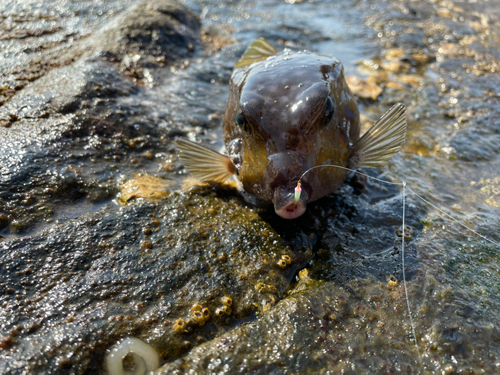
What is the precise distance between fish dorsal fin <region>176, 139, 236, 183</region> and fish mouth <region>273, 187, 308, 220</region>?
0.76 meters

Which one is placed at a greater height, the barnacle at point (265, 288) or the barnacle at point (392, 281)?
the barnacle at point (265, 288)

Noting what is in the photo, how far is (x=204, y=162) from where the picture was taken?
3115mm

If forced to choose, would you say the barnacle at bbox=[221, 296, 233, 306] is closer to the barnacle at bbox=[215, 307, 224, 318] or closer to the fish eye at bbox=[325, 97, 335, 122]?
the barnacle at bbox=[215, 307, 224, 318]

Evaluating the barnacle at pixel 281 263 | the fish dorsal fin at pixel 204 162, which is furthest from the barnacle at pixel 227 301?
the fish dorsal fin at pixel 204 162

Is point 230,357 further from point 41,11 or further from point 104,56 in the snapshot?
point 41,11

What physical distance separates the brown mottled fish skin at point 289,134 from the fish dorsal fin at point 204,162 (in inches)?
8.2

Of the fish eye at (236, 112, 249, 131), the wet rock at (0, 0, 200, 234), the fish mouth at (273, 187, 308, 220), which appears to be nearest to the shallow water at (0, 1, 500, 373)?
the wet rock at (0, 0, 200, 234)

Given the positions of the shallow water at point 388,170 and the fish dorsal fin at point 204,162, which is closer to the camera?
the shallow water at point 388,170

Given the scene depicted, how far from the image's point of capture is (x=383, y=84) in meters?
5.32

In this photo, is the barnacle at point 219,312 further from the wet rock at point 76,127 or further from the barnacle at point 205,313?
the wet rock at point 76,127

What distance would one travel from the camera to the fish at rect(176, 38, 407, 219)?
2500mm

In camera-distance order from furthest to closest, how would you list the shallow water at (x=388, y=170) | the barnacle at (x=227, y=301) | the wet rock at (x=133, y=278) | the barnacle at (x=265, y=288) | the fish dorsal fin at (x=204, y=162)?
the fish dorsal fin at (x=204, y=162)
the barnacle at (x=265, y=288)
the barnacle at (x=227, y=301)
the shallow water at (x=388, y=170)
the wet rock at (x=133, y=278)

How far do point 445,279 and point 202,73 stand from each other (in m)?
4.17

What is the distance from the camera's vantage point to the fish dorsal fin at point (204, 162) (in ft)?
10.2
